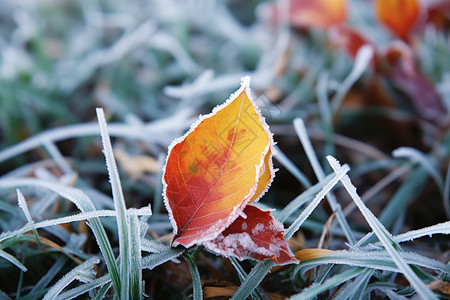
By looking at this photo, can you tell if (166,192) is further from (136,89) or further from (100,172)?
(136,89)

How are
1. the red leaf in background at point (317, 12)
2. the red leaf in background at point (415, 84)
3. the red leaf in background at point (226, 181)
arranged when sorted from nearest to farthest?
1. the red leaf in background at point (226, 181)
2. the red leaf in background at point (415, 84)
3. the red leaf in background at point (317, 12)

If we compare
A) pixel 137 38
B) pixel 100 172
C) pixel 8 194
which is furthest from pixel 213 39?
pixel 8 194

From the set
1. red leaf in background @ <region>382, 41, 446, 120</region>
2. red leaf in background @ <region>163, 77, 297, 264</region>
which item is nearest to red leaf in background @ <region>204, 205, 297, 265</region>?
red leaf in background @ <region>163, 77, 297, 264</region>

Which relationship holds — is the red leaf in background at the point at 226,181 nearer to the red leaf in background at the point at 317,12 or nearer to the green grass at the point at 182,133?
the green grass at the point at 182,133

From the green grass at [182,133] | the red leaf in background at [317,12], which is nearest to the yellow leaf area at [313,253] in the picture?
the green grass at [182,133]

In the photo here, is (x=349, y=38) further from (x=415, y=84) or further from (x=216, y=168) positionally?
(x=216, y=168)

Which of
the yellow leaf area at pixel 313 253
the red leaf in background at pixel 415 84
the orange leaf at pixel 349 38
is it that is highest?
the orange leaf at pixel 349 38

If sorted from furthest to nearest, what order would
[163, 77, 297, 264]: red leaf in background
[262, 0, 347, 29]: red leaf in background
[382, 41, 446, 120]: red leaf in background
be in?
[262, 0, 347, 29]: red leaf in background → [382, 41, 446, 120]: red leaf in background → [163, 77, 297, 264]: red leaf in background

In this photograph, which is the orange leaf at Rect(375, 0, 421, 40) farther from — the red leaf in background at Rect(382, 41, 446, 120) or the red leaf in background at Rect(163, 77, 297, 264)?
the red leaf in background at Rect(163, 77, 297, 264)
